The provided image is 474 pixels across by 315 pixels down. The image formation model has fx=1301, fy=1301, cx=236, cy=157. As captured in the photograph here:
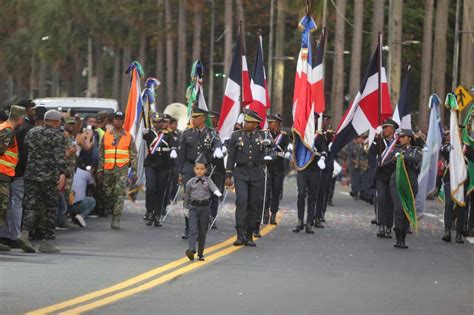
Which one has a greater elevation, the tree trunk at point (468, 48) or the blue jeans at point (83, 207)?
the tree trunk at point (468, 48)

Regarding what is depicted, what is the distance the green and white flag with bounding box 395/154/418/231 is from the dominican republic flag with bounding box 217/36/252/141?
4398mm

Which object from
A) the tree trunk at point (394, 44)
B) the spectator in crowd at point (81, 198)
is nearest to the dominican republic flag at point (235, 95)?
the spectator in crowd at point (81, 198)

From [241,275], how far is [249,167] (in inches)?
159

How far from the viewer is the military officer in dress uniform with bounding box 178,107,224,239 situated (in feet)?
62.1

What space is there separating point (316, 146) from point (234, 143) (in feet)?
11.4

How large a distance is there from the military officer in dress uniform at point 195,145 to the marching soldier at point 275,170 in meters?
3.42

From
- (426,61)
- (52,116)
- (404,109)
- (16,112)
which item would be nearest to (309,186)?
(404,109)

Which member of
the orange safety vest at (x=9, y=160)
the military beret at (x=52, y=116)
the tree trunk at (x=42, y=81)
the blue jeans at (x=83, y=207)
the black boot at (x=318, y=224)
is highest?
the tree trunk at (x=42, y=81)

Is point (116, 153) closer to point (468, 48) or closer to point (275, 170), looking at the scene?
point (275, 170)

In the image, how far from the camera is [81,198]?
20.7 meters

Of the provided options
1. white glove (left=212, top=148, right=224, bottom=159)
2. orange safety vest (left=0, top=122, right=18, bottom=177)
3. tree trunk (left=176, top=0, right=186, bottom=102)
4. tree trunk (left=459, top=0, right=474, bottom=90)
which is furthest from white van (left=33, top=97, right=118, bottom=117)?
tree trunk (left=176, top=0, right=186, bottom=102)

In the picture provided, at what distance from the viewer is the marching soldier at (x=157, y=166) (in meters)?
21.2

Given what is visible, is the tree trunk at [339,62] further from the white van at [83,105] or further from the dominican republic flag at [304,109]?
the dominican republic flag at [304,109]

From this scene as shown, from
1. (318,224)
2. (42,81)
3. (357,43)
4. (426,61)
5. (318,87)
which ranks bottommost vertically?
(318,224)
